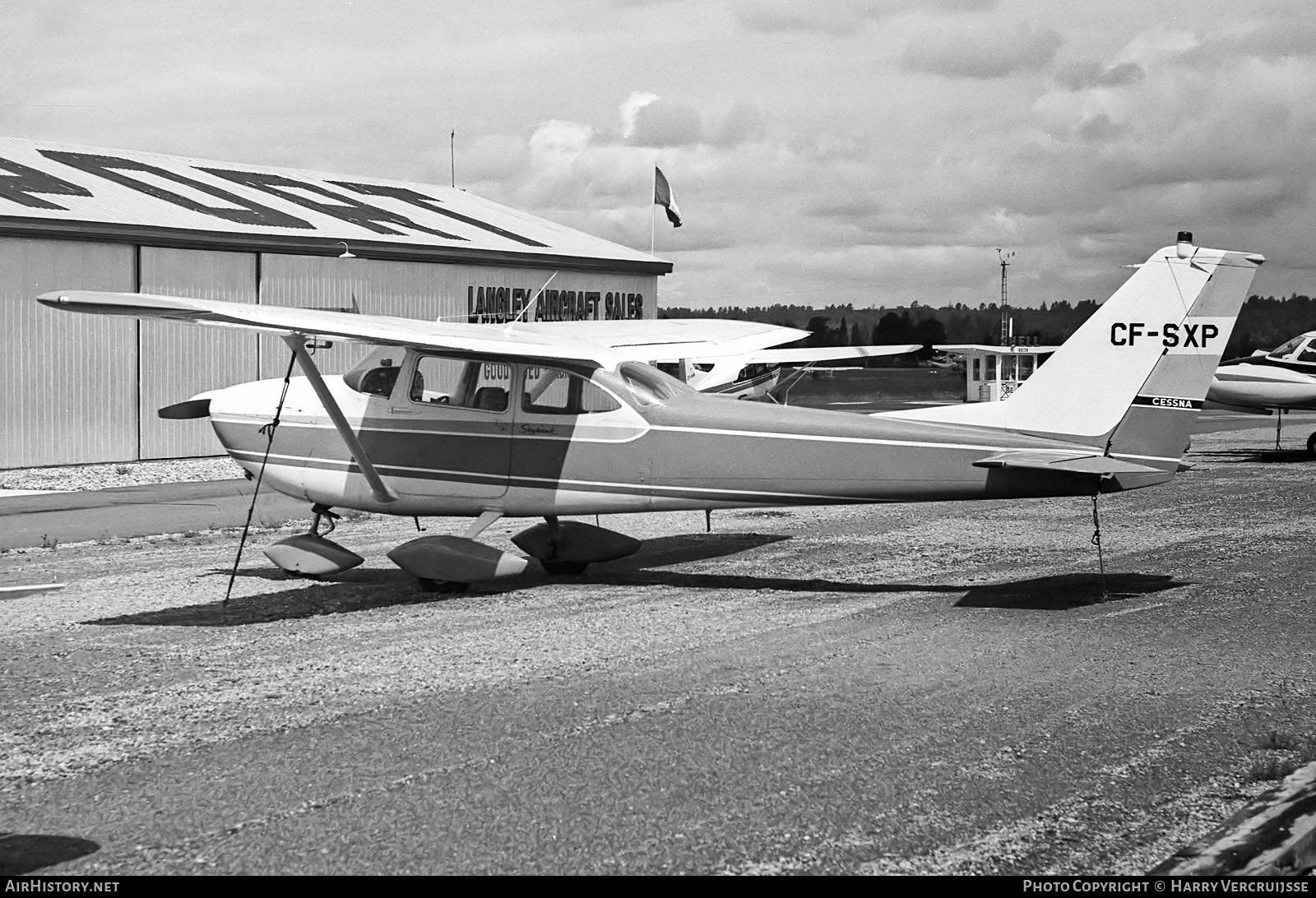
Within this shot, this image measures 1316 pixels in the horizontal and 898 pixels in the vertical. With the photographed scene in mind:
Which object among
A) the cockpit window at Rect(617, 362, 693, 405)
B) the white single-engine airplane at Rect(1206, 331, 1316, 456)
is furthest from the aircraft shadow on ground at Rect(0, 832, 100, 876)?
the white single-engine airplane at Rect(1206, 331, 1316, 456)

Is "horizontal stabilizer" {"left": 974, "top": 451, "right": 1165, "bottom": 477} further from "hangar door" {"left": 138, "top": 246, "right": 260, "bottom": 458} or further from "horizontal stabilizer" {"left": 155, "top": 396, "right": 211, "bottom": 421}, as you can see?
"hangar door" {"left": 138, "top": 246, "right": 260, "bottom": 458}

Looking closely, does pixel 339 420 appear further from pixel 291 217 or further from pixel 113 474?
pixel 291 217

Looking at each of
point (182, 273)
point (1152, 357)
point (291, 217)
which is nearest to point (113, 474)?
point (182, 273)

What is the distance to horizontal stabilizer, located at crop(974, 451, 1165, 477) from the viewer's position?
30.5 feet

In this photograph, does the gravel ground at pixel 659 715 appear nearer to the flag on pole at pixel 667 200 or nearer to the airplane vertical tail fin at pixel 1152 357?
the airplane vertical tail fin at pixel 1152 357

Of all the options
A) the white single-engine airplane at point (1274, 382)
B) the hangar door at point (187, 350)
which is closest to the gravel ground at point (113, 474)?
the hangar door at point (187, 350)

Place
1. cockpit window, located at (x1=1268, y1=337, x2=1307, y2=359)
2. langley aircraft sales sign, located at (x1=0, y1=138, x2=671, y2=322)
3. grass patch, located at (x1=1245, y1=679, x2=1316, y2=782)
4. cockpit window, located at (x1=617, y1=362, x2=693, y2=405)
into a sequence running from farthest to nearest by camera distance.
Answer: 1. cockpit window, located at (x1=1268, y1=337, x2=1307, y2=359)
2. langley aircraft sales sign, located at (x1=0, y1=138, x2=671, y2=322)
3. cockpit window, located at (x1=617, y1=362, x2=693, y2=405)
4. grass patch, located at (x1=1245, y1=679, x2=1316, y2=782)

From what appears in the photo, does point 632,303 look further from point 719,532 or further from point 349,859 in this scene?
point 349,859

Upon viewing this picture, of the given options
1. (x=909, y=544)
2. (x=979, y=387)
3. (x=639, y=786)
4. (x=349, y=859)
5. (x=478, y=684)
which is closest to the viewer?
(x=349, y=859)

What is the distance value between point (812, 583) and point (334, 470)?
4065mm

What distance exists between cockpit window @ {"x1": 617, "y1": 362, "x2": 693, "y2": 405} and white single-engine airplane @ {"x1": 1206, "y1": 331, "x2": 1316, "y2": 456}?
19139 millimetres

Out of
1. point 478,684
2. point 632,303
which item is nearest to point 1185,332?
point 478,684

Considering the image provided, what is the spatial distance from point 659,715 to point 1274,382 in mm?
24000

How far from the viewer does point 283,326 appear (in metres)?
9.84
